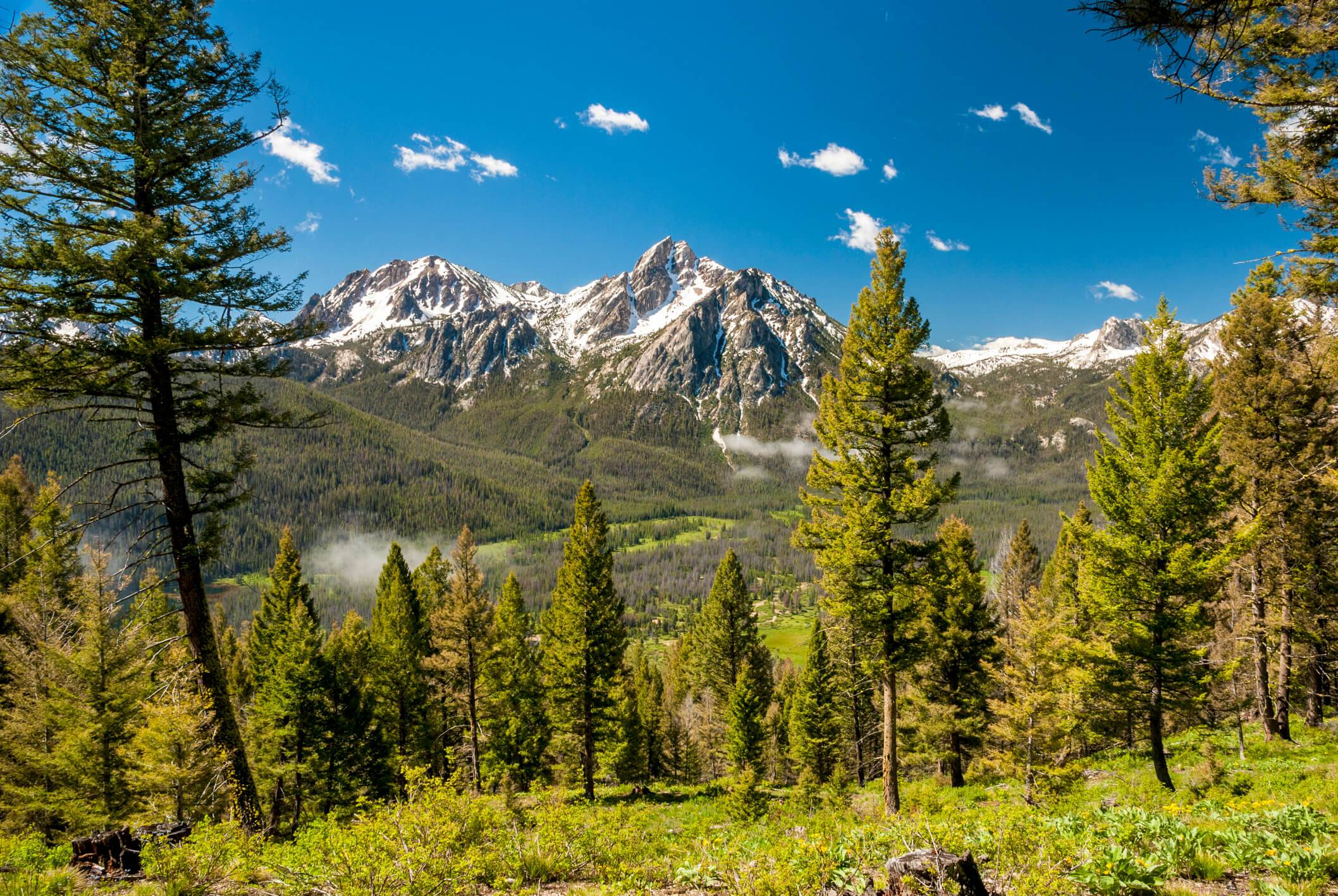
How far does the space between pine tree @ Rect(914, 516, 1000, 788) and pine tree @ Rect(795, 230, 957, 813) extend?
8820mm

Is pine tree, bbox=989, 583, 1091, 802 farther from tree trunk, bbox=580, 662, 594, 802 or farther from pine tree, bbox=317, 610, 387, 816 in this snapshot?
pine tree, bbox=317, 610, 387, 816

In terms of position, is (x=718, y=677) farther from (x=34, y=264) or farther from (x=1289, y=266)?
(x=34, y=264)

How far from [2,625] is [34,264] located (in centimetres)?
2158

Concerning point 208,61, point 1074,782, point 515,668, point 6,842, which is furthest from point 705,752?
point 208,61

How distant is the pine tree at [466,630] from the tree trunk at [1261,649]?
2888cm

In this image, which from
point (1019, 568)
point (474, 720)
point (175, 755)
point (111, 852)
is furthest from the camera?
point (1019, 568)

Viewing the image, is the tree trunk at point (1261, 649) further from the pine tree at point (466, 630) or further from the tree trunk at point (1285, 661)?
the pine tree at point (466, 630)

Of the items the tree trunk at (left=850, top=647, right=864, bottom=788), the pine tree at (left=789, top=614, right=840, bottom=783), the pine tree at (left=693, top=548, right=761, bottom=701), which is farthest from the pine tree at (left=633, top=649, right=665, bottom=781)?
the tree trunk at (left=850, top=647, right=864, bottom=788)

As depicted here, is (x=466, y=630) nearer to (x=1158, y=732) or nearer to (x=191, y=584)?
(x=191, y=584)

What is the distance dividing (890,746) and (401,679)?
25.6 m

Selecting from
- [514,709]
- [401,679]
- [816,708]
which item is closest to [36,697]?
[401,679]

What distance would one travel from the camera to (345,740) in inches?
1017

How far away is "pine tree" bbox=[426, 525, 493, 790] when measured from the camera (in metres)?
25.5

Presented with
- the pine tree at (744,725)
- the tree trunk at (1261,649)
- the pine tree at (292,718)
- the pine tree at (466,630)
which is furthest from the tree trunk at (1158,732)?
the pine tree at (292,718)
